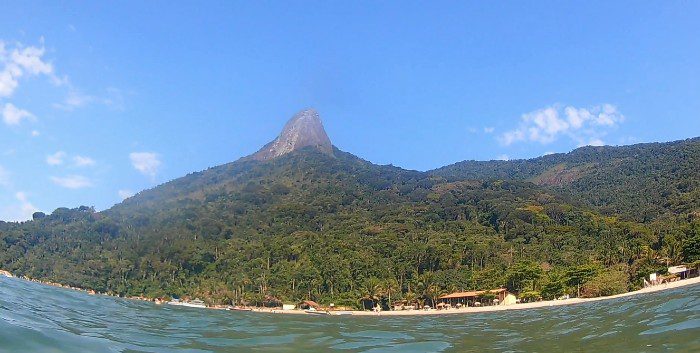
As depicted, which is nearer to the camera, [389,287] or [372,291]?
[372,291]

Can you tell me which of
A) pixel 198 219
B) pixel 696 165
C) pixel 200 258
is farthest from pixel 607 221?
pixel 198 219

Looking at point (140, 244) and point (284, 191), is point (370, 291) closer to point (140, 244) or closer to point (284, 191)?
point (140, 244)

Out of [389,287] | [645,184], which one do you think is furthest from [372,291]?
[645,184]

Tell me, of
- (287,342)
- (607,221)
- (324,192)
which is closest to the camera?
(287,342)

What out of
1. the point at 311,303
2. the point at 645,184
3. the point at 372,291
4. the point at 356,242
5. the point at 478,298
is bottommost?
the point at 311,303

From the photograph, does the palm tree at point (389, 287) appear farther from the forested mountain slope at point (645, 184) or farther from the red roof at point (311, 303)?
the forested mountain slope at point (645, 184)

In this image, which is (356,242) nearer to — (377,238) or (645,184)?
(377,238)

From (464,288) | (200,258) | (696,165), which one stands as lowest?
(464,288)

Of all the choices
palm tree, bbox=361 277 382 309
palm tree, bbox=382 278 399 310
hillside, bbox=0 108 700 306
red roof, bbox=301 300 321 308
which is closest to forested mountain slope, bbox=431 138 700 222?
hillside, bbox=0 108 700 306
